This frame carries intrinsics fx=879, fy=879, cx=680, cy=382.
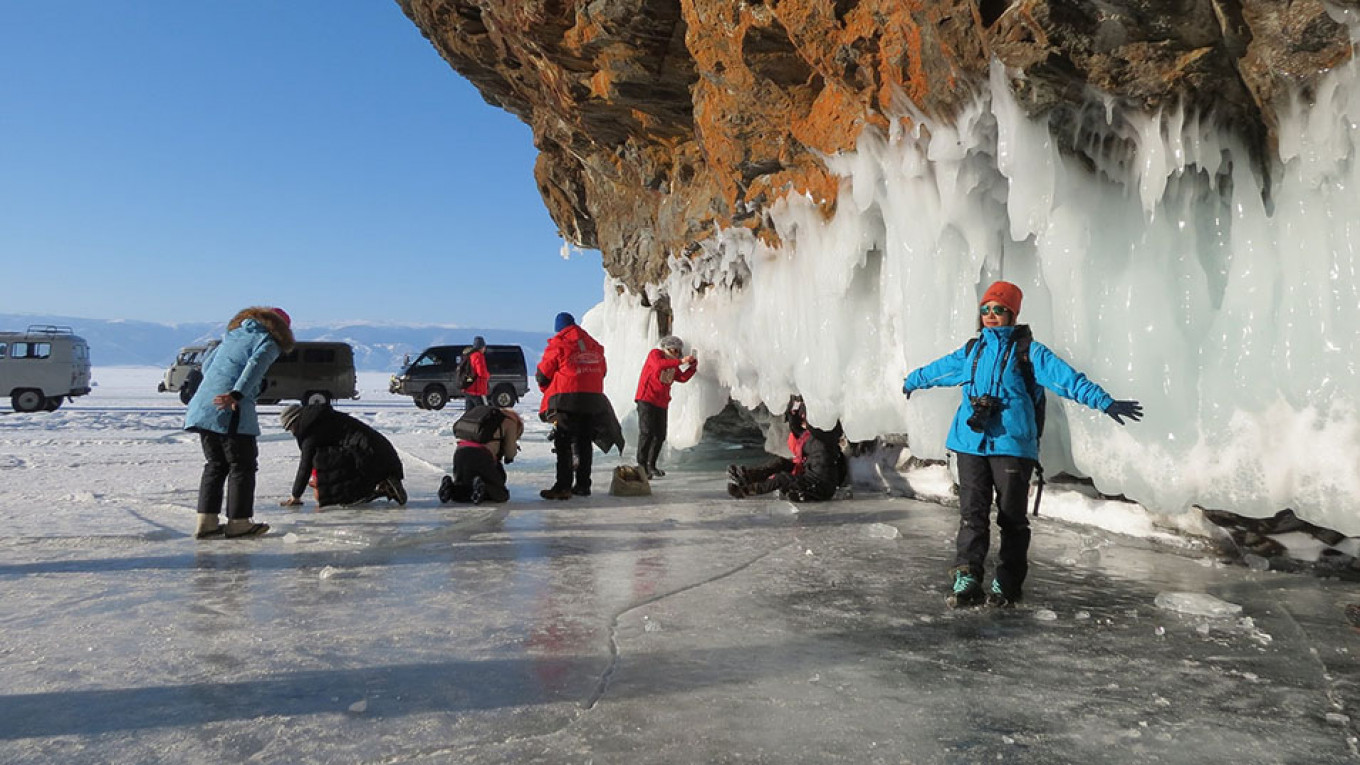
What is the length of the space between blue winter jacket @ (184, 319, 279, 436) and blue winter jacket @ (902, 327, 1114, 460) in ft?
13.6

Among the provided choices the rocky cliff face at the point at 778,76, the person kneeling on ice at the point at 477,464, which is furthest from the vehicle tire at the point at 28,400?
the person kneeling on ice at the point at 477,464

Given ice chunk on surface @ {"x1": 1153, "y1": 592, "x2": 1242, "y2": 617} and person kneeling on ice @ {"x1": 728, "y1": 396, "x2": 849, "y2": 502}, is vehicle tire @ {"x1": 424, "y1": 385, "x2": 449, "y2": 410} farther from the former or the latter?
ice chunk on surface @ {"x1": 1153, "y1": 592, "x2": 1242, "y2": 617}

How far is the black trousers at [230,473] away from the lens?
18.2 ft

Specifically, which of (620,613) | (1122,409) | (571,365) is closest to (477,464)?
(571,365)

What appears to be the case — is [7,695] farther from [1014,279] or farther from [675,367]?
[675,367]

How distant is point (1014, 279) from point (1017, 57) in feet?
5.13

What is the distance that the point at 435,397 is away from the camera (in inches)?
957

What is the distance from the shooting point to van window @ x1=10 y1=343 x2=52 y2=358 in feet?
69.2

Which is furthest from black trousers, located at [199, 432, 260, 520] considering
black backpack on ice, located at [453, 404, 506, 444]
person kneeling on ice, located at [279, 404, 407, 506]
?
black backpack on ice, located at [453, 404, 506, 444]

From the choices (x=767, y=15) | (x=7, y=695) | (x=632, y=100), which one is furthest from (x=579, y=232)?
(x=7, y=695)

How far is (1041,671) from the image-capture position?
3.06 m

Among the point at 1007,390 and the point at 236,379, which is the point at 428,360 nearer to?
the point at 236,379

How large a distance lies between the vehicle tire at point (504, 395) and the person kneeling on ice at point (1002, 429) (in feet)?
66.7

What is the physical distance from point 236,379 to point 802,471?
15.2 ft
